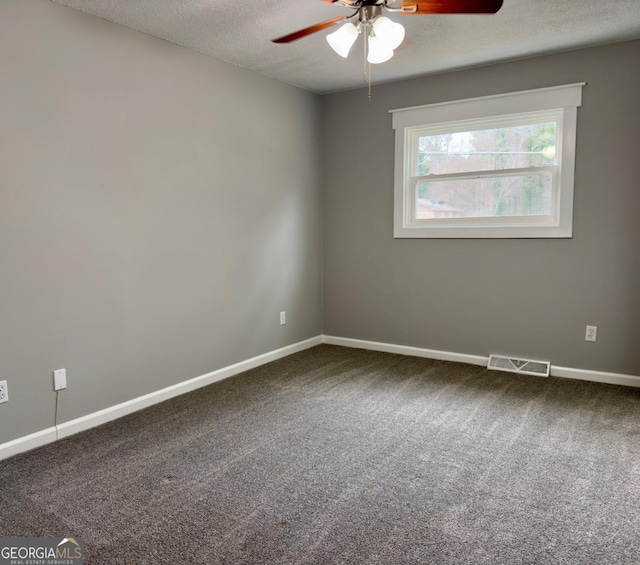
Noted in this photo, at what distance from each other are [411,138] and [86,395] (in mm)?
3264

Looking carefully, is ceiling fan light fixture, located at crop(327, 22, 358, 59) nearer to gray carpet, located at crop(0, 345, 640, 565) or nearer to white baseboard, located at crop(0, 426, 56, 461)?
gray carpet, located at crop(0, 345, 640, 565)

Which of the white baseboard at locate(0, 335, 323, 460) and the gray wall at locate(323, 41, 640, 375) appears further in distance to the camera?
the gray wall at locate(323, 41, 640, 375)

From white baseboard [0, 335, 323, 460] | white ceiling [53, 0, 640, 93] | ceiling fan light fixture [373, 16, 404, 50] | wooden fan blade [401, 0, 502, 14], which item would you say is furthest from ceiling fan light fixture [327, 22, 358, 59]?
white baseboard [0, 335, 323, 460]

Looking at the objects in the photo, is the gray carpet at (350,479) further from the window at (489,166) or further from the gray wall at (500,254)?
the window at (489,166)

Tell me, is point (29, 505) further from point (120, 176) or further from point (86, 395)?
point (120, 176)

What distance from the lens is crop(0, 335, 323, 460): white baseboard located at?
2.53 m

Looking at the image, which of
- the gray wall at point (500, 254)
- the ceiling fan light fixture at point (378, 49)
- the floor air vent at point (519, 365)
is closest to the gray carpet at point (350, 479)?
the floor air vent at point (519, 365)

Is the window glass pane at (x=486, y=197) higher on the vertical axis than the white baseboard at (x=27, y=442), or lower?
higher

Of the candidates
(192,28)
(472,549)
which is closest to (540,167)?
(192,28)

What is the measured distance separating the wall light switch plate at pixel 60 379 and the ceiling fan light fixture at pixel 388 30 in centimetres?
243

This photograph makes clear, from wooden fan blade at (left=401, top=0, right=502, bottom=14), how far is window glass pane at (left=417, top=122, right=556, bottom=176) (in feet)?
6.44

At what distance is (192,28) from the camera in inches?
116

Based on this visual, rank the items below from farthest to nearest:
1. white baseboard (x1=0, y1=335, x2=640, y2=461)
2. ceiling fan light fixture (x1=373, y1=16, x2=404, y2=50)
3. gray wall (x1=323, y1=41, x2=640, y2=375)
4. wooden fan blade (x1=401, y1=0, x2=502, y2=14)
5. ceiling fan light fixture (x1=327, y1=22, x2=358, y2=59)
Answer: gray wall (x1=323, y1=41, x2=640, y2=375), white baseboard (x1=0, y1=335, x2=640, y2=461), ceiling fan light fixture (x1=327, y1=22, x2=358, y2=59), ceiling fan light fixture (x1=373, y1=16, x2=404, y2=50), wooden fan blade (x1=401, y1=0, x2=502, y2=14)

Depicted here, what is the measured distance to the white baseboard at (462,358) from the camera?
11.4ft
